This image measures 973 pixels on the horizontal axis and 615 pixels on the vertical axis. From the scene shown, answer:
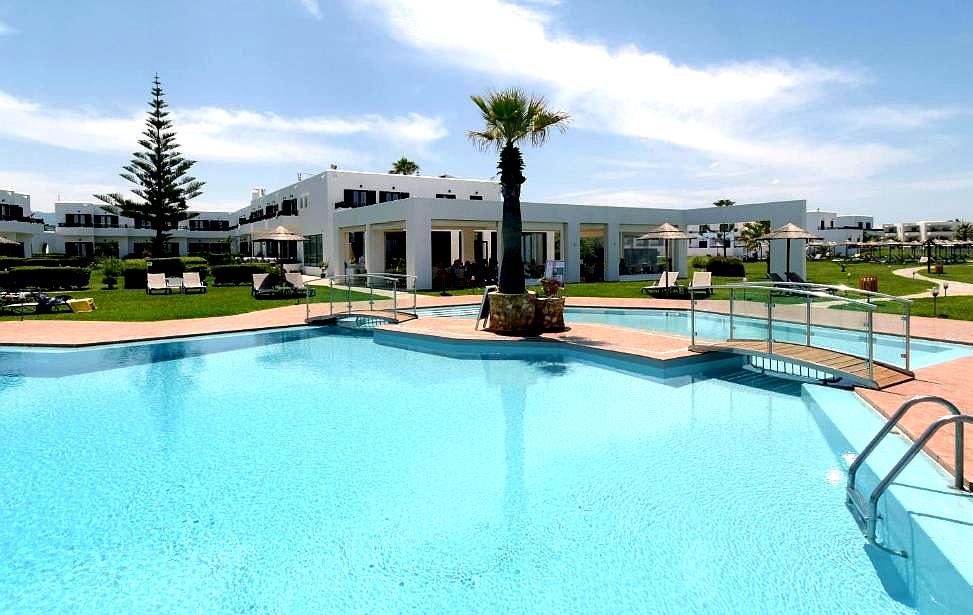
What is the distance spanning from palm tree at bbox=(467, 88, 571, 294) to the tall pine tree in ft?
105

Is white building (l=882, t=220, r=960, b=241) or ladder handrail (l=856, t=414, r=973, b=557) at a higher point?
white building (l=882, t=220, r=960, b=241)

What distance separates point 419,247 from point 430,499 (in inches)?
712

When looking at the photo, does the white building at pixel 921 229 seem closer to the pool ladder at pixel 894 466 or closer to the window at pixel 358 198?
the window at pixel 358 198

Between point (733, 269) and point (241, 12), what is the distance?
29788 mm

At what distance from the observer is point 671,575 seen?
365cm

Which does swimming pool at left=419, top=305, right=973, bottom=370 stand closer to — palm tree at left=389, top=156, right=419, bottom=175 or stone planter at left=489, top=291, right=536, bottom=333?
stone planter at left=489, top=291, right=536, bottom=333

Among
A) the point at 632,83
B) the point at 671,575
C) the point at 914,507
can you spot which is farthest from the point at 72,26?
the point at 914,507

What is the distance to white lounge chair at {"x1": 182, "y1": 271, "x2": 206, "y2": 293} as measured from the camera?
23.0 m

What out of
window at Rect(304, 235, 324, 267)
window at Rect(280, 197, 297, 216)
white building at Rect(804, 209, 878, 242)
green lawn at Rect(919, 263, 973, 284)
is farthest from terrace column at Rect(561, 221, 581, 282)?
white building at Rect(804, 209, 878, 242)

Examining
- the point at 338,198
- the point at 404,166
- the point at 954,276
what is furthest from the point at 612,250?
the point at 404,166

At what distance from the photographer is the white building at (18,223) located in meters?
43.2

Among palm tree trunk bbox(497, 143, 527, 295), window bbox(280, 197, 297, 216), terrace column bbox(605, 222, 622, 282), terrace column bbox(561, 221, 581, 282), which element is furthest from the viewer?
window bbox(280, 197, 297, 216)

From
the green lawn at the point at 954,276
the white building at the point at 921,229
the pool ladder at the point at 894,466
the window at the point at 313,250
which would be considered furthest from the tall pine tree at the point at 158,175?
the white building at the point at 921,229

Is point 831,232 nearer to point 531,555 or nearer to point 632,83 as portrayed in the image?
point 632,83
